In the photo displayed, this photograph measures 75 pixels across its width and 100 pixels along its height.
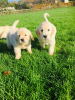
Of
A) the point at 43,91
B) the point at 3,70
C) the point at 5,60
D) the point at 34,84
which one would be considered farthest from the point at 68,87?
the point at 5,60

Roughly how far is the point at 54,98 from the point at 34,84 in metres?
0.38

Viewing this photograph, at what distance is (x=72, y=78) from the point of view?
1.78 meters

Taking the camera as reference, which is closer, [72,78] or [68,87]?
[68,87]

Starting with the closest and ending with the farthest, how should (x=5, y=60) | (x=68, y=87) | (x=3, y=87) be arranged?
(x=68, y=87)
(x=3, y=87)
(x=5, y=60)

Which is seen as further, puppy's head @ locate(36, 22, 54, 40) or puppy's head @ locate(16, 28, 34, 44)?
puppy's head @ locate(36, 22, 54, 40)

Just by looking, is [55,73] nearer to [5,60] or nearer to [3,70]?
[3,70]

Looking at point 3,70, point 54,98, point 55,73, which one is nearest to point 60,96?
point 54,98

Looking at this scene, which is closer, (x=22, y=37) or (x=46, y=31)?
(x=22, y=37)

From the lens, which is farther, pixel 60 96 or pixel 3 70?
pixel 3 70

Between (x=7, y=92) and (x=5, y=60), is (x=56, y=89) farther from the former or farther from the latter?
(x=5, y=60)

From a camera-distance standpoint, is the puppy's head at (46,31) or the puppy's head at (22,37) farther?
the puppy's head at (46,31)

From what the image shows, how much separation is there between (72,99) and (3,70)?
143cm

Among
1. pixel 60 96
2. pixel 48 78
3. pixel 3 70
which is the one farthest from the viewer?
pixel 3 70

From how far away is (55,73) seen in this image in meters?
2.01
